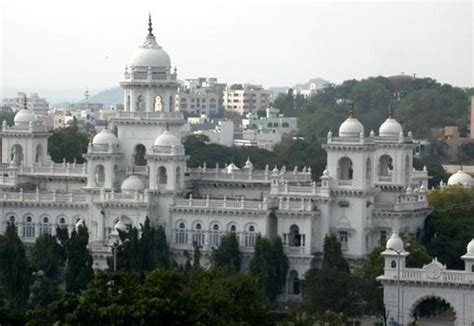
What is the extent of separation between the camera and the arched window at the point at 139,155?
87375mm

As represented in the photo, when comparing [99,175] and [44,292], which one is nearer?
[44,292]

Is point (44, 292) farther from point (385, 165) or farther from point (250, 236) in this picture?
point (385, 165)

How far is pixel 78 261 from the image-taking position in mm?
77312

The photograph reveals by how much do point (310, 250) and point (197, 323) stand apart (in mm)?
25470

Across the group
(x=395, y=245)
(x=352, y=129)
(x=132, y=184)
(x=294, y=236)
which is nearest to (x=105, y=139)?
(x=132, y=184)

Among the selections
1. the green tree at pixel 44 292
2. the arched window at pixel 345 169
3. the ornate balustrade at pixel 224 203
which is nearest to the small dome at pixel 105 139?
the ornate balustrade at pixel 224 203

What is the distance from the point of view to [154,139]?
8700 cm

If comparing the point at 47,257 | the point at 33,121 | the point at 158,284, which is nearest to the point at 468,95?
the point at 33,121

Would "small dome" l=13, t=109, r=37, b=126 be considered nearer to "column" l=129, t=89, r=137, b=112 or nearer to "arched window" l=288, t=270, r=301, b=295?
"column" l=129, t=89, r=137, b=112

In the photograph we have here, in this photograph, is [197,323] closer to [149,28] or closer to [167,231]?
[167,231]

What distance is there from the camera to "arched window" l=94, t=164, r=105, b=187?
85812 mm

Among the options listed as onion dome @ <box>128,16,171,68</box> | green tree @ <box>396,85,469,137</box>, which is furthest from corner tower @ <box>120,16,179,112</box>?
green tree @ <box>396,85,469,137</box>

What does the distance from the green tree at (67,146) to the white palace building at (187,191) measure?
12.3 metres

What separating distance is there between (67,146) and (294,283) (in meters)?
26.1
